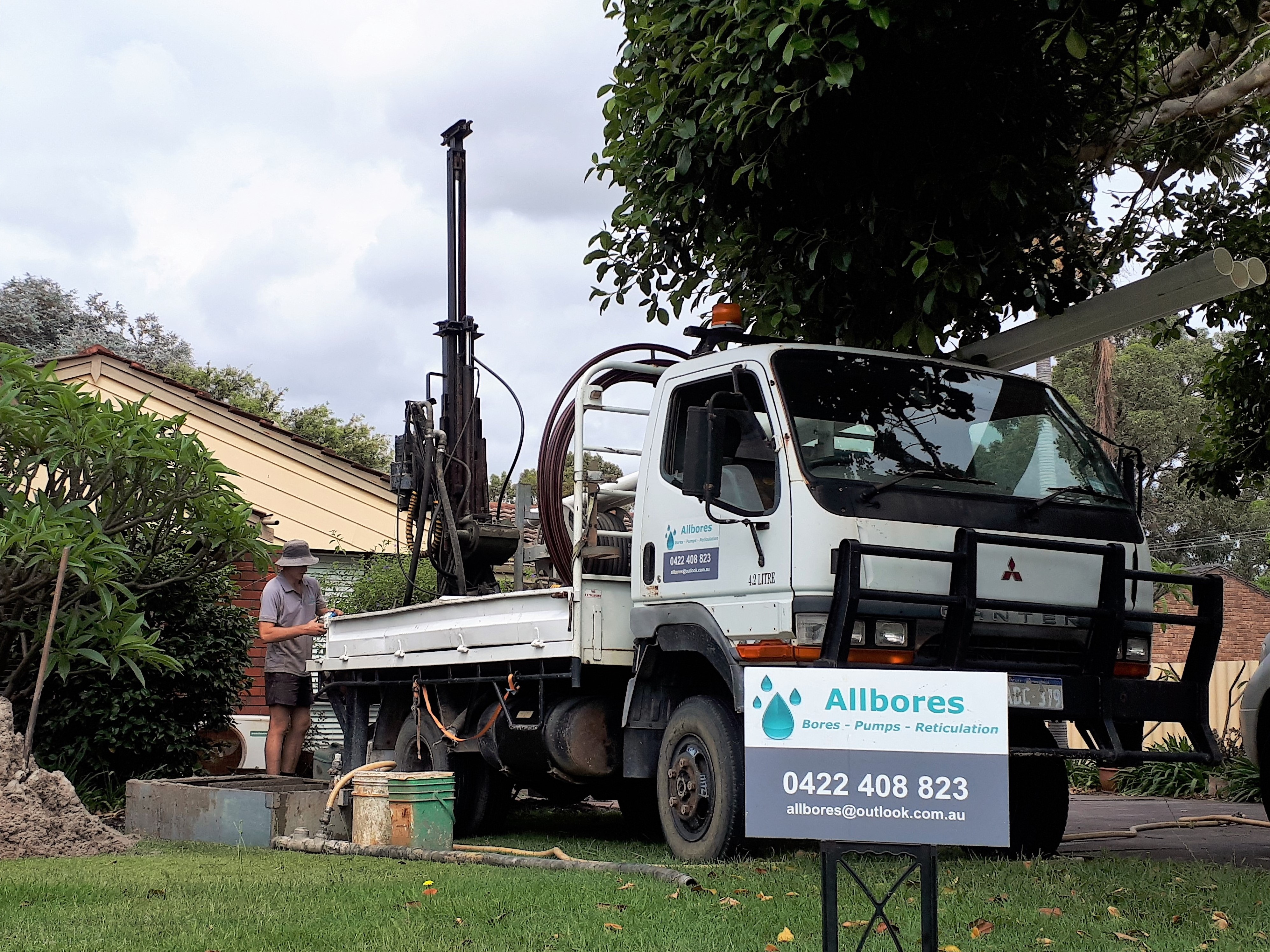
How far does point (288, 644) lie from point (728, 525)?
18.3 ft

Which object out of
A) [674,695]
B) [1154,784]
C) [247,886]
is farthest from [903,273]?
[1154,784]

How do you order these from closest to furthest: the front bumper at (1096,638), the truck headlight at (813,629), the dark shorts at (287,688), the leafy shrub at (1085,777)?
1. the front bumper at (1096,638)
2. the truck headlight at (813,629)
3. the dark shorts at (287,688)
4. the leafy shrub at (1085,777)

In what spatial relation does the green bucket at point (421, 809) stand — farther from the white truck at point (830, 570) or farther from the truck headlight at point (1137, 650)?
the truck headlight at point (1137, 650)

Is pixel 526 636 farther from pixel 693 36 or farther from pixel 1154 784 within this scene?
pixel 1154 784

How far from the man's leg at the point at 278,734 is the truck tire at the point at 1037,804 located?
6.22 metres

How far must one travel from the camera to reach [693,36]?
876 centimetres

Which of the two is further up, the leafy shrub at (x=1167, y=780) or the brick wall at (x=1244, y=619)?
the brick wall at (x=1244, y=619)

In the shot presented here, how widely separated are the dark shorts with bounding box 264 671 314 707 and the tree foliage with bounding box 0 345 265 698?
943 mm

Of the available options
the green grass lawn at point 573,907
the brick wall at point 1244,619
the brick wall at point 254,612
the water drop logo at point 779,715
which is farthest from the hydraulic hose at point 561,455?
the brick wall at point 1244,619

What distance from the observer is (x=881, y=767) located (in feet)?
13.0

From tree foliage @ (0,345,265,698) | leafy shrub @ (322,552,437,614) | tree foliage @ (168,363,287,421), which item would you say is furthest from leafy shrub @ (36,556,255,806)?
tree foliage @ (168,363,287,421)

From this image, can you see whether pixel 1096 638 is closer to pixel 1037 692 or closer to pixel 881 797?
pixel 1037 692

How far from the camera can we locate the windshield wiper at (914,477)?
697cm

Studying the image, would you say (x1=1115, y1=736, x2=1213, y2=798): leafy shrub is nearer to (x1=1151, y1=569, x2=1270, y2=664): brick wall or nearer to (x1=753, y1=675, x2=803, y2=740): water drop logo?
(x1=753, y1=675, x2=803, y2=740): water drop logo
